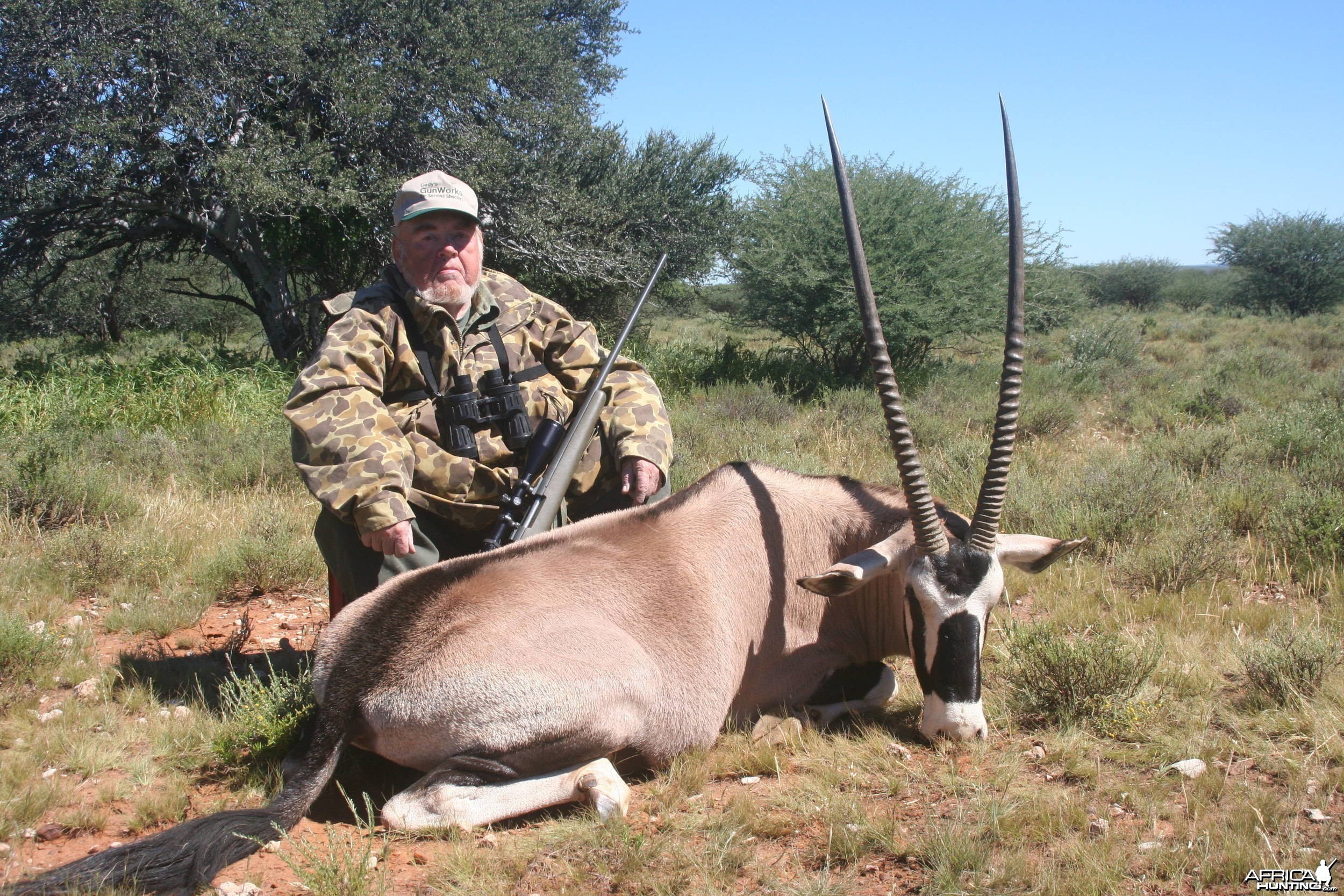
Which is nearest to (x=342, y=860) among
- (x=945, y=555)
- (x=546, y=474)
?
(x=546, y=474)

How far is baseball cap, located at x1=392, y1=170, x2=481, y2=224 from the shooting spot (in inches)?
172

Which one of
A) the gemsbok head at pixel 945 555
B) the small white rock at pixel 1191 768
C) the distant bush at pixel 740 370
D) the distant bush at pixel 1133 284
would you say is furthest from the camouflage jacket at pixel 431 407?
the distant bush at pixel 1133 284

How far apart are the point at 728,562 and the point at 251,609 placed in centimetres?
319

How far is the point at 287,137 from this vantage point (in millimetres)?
12375

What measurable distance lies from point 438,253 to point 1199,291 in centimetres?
4075

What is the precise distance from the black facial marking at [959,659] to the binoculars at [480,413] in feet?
6.82

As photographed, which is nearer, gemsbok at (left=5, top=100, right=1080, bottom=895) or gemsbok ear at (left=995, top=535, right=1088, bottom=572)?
gemsbok at (left=5, top=100, right=1080, bottom=895)

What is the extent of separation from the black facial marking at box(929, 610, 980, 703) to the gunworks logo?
105 cm

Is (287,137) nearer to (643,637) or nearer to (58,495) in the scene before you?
(58,495)

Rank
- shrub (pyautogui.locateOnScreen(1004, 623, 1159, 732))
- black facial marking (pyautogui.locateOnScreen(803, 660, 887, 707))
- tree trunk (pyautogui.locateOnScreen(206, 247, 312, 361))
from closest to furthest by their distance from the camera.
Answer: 1. shrub (pyautogui.locateOnScreen(1004, 623, 1159, 732))
2. black facial marking (pyautogui.locateOnScreen(803, 660, 887, 707))
3. tree trunk (pyautogui.locateOnScreen(206, 247, 312, 361))

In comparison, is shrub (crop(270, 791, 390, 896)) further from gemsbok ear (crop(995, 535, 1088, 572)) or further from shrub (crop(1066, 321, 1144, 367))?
shrub (crop(1066, 321, 1144, 367))

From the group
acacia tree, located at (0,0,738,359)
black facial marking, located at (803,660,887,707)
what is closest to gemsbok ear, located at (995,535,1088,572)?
black facial marking, located at (803,660,887,707)

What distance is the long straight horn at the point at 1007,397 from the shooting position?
364cm

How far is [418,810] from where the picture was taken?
3.24m
